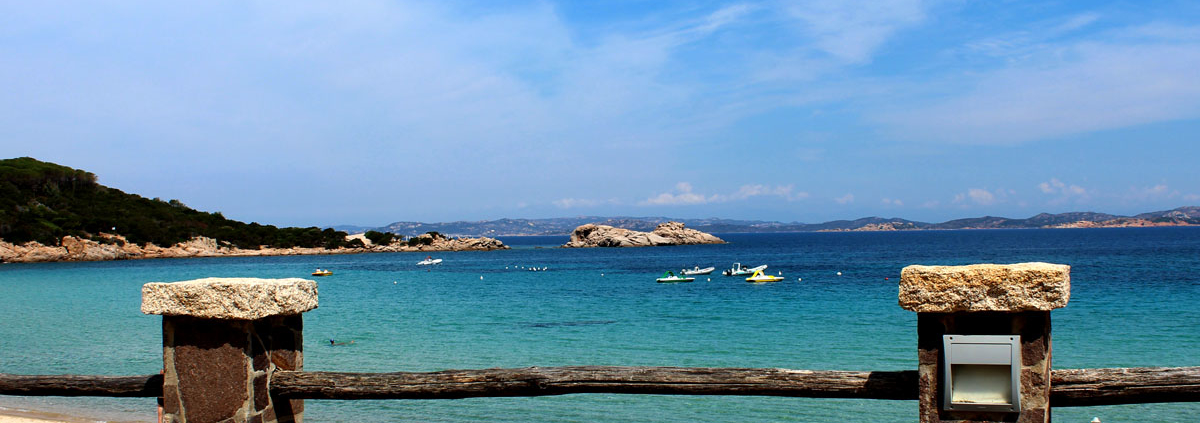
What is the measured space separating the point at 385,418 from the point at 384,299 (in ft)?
88.2

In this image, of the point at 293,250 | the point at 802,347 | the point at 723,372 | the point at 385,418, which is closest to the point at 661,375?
the point at 723,372

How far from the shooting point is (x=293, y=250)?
106 m

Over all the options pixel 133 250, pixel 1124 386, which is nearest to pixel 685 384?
pixel 1124 386

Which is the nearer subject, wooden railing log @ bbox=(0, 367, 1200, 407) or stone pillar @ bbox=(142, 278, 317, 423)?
wooden railing log @ bbox=(0, 367, 1200, 407)

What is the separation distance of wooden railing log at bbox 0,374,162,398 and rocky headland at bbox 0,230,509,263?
285 ft

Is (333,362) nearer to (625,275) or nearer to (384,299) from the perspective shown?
(384,299)

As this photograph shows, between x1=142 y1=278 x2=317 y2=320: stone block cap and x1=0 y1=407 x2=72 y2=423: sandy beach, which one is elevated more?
x1=142 y1=278 x2=317 y2=320: stone block cap

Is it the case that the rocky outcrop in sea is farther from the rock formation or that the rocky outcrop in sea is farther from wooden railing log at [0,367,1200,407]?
wooden railing log at [0,367,1200,407]

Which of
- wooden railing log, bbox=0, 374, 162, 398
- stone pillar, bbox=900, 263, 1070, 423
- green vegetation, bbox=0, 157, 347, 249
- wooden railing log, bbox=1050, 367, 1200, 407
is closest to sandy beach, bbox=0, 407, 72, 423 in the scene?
wooden railing log, bbox=0, 374, 162, 398

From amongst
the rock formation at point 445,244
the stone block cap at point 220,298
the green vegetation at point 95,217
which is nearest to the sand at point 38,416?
the stone block cap at point 220,298

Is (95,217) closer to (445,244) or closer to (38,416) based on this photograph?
(445,244)

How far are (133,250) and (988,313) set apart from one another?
99.8 m

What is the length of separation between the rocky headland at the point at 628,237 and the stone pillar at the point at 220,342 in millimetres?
125521

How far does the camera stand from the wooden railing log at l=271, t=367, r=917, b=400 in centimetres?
371
